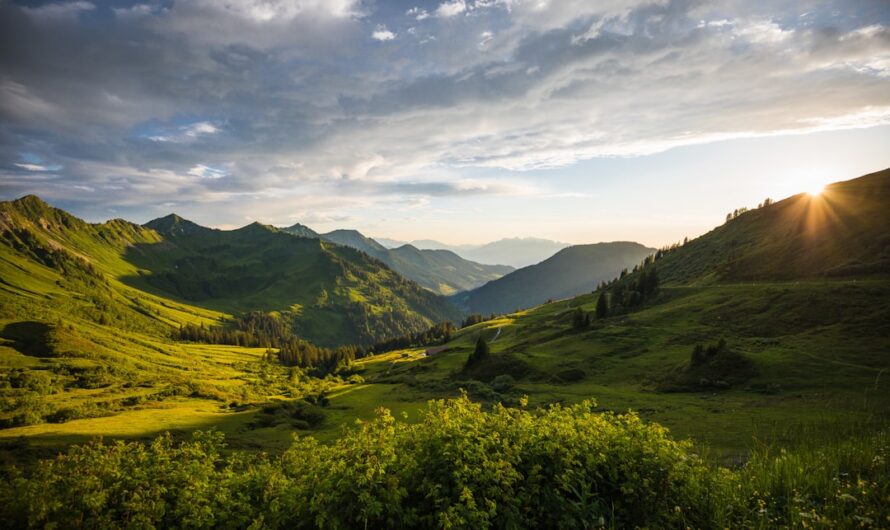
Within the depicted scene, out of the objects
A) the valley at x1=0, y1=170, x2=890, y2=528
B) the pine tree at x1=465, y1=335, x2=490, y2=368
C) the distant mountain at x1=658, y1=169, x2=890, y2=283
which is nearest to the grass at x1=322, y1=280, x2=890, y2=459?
the valley at x1=0, y1=170, x2=890, y2=528

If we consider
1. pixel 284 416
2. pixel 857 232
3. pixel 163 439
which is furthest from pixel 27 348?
pixel 857 232

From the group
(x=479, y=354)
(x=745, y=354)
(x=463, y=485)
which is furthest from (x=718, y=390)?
(x=463, y=485)

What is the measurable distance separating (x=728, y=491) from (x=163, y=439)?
15.9 metres

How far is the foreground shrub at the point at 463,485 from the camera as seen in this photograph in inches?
343

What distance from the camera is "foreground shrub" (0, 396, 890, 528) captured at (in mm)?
8711

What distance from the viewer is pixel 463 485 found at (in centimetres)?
914

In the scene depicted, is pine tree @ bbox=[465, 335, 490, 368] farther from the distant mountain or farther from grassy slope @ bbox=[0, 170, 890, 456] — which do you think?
the distant mountain

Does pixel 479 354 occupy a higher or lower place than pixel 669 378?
lower

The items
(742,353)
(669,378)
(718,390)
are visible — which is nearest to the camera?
(718,390)

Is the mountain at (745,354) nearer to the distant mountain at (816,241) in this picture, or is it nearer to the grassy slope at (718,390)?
the grassy slope at (718,390)

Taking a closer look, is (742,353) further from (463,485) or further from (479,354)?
(463,485)

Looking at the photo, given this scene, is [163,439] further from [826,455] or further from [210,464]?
[826,455]

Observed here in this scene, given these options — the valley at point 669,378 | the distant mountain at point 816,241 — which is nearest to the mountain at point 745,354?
the valley at point 669,378

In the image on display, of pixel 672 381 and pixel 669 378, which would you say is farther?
pixel 669 378
